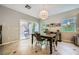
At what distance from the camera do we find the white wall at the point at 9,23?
2.17 meters

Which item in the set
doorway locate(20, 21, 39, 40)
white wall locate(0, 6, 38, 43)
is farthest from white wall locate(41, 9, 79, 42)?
white wall locate(0, 6, 38, 43)

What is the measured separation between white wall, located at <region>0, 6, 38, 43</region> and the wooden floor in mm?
150

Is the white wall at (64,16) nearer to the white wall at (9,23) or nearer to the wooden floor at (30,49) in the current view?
the wooden floor at (30,49)

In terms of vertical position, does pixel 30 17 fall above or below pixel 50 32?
above

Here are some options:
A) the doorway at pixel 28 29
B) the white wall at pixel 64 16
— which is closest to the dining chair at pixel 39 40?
the doorway at pixel 28 29

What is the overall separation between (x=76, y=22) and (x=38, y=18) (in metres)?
0.77

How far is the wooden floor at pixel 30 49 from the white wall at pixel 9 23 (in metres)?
0.15

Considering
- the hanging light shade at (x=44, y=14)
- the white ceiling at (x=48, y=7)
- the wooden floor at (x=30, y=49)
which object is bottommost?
the wooden floor at (x=30, y=49)

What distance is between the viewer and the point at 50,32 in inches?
88.4

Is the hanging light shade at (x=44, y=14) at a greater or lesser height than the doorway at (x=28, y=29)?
greater

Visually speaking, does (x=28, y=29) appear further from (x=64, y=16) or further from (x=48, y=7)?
(x=64, y=16)

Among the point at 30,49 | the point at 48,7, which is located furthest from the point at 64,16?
the point at 30,49
